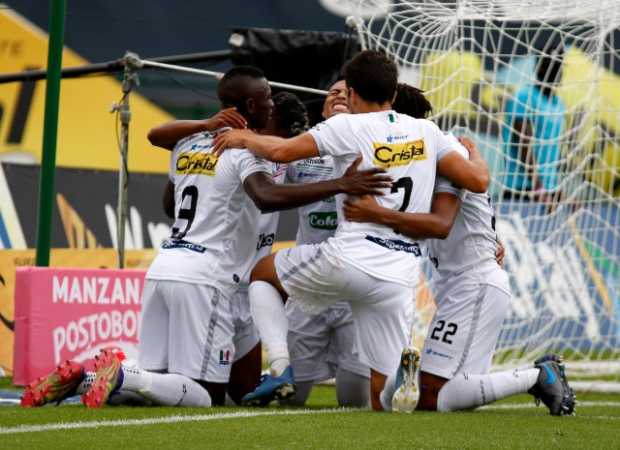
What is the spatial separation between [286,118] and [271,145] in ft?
3.84

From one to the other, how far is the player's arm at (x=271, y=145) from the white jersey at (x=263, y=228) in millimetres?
296

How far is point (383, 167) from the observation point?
638cm

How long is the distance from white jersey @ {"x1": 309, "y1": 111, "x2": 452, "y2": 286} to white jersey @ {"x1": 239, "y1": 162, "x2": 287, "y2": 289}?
25.5 inches

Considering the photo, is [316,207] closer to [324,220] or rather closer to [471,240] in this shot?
[324,220]

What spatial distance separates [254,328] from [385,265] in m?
1.11

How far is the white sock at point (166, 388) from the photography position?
6414mm

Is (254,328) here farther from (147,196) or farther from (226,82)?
(147,196)

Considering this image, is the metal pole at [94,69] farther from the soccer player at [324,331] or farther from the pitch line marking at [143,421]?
the pitch line marking at [143,421]

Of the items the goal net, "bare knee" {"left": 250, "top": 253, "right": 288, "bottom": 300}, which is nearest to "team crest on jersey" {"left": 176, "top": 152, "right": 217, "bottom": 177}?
"bare knee" {"left": 250, "top": 253, "right": 288, "bottom": 300}

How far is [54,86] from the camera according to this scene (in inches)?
336

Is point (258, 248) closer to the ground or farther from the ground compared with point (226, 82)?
closer to the ground

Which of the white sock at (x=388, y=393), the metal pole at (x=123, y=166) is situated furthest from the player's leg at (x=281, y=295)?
the metal pole at (x=123, y=166)

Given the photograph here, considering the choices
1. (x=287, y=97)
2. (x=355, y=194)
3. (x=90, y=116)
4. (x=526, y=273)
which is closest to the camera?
(x=355, y=194)

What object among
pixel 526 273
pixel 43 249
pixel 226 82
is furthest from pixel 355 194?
pixel 526 273
